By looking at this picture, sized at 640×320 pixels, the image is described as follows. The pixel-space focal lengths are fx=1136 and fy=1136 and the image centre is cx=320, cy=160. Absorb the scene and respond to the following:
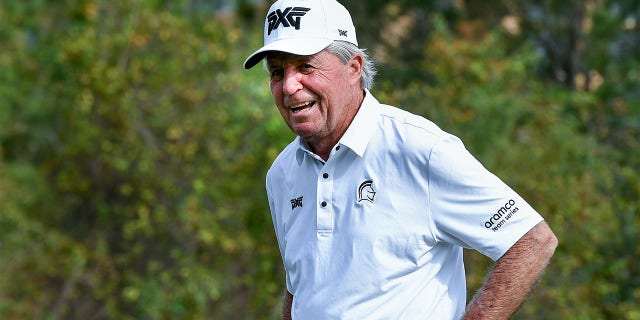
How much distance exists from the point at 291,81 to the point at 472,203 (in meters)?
0.70

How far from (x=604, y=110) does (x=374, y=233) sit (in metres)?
10.3

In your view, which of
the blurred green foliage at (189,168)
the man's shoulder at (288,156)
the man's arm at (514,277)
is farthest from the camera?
the blurred green foliage at (189,168)

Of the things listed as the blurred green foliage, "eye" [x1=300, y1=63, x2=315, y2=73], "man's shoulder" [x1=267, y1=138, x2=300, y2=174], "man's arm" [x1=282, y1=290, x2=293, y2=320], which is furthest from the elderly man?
the blurred green foliage

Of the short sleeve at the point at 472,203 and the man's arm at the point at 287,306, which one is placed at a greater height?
A: the short sleeve at the point at 472,203

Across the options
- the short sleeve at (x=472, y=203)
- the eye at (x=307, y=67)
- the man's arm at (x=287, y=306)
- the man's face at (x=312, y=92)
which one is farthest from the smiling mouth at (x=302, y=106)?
the man's arm at (x=287, y=306)

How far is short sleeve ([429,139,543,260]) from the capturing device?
3.39 meters

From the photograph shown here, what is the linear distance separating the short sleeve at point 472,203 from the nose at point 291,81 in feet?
1.63

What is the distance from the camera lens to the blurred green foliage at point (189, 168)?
29.3ft

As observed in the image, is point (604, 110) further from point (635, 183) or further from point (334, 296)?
point (334, 296)

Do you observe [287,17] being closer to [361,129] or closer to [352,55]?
[352,55]

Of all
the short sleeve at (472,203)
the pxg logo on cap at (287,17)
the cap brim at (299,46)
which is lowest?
the short sleeve at (472,203)

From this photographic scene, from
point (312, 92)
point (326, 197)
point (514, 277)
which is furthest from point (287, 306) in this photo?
point (514, 277)

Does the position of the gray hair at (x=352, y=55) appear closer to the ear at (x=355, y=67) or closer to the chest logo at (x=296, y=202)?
the ear at (x=355, y=67)

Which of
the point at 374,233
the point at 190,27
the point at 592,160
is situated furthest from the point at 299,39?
the point at 190,27
